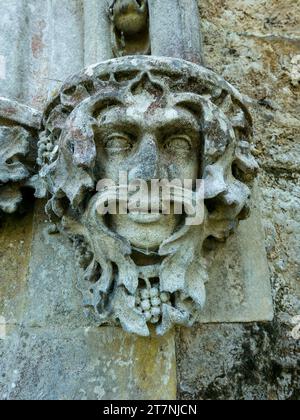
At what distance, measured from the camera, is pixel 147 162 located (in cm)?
99

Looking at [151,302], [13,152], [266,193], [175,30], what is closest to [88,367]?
[151,302]

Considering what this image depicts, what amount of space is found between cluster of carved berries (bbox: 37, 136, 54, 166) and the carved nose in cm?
26

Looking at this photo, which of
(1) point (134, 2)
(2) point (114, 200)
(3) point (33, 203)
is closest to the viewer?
(2) point (114, 200)

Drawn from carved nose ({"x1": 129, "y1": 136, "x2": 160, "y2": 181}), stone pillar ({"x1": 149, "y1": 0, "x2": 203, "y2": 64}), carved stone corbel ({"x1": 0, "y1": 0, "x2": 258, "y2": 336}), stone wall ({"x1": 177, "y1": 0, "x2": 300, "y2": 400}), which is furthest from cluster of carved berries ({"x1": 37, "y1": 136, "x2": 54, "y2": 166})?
stone wall ({"x1": 177, "y1": 0, "x2": 300, "y2": 400})

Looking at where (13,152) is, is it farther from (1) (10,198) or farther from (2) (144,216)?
(2) (144,216)

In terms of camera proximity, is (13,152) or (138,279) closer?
(138,279)

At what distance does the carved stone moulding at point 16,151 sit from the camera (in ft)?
3.99

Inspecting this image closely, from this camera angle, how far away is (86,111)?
105 cm

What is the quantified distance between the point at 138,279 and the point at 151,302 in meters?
0.06

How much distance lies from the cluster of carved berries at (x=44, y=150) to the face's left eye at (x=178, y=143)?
0.30 m

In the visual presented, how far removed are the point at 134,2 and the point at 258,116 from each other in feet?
1.71

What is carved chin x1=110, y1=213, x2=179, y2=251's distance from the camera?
997 millimetres
